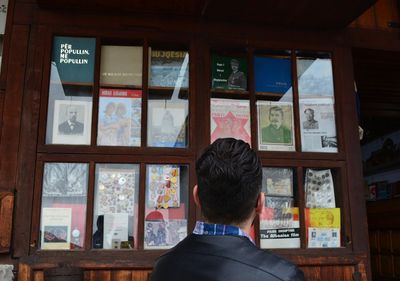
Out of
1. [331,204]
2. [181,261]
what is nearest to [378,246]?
[331,204]

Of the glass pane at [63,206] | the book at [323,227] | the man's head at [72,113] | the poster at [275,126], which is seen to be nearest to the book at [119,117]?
the man's head at [72,113]

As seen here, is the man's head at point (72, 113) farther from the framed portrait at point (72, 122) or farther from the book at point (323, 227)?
the book at point (323, 227)

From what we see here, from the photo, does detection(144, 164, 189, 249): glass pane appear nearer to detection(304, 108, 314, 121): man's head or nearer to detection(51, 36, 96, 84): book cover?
detection(51, 36, 96, 84): book cover

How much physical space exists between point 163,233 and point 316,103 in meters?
1.70

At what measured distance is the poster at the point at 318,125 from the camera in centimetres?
379

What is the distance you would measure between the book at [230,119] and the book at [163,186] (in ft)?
1.46

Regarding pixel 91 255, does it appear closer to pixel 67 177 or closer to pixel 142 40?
pixel 67 177

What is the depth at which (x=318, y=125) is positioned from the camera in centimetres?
385

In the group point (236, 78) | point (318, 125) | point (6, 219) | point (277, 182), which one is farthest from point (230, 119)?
point (6, 219)

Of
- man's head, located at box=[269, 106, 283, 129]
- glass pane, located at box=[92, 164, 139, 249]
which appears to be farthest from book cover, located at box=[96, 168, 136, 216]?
man's head, located at box=[269, 106, 283, 129]

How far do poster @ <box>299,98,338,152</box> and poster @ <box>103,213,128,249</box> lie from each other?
1574 mm

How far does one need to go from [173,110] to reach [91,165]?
0.78 m

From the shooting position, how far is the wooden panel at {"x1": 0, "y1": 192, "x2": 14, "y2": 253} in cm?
316

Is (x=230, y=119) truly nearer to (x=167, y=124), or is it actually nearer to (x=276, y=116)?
(x=276, y=116)
